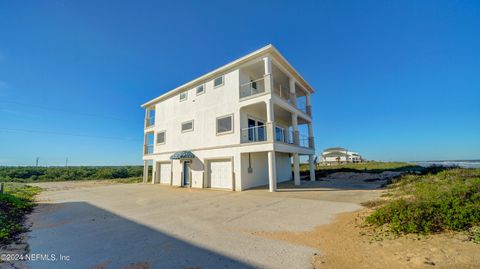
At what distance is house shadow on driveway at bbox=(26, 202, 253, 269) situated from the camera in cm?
341

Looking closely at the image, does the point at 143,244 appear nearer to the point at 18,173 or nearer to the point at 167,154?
the point at 167,154

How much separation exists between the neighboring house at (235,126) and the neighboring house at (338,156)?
91.2 feet

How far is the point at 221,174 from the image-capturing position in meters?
13.8

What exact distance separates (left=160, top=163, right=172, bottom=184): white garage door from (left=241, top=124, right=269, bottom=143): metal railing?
8.96 meters

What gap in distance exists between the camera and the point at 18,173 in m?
30.0

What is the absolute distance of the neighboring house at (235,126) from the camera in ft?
41.4

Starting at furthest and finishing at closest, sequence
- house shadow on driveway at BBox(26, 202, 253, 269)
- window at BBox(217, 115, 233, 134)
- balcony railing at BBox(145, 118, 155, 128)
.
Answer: balcony railing at BBox(145, 118, 155, 128), window at BBox(217, 115, 233, 134), house shadow on driveway at BBox(26, 202, 253, 269)

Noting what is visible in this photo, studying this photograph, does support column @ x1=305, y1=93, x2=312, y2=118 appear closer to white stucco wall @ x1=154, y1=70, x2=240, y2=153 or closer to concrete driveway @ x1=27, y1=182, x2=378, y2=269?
white stucco wall @ x1=154, y1=70, x2=240, y2=153

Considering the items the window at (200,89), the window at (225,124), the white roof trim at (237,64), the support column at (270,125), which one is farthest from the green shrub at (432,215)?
the window at (200,89)

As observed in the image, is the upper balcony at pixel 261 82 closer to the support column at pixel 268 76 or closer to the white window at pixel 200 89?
the support column at pixel 268 76

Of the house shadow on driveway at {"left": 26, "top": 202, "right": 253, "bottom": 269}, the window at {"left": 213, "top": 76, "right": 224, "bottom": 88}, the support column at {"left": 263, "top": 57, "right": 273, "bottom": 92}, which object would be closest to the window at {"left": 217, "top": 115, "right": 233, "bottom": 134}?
the window at {"left": 213, "top": 76, "right": 224, "bottom": 88}

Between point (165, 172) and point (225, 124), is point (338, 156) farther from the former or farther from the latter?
point (165, 172)

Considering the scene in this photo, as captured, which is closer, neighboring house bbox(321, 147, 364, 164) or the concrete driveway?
the concrete driveway

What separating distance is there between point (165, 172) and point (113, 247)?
607 inches
